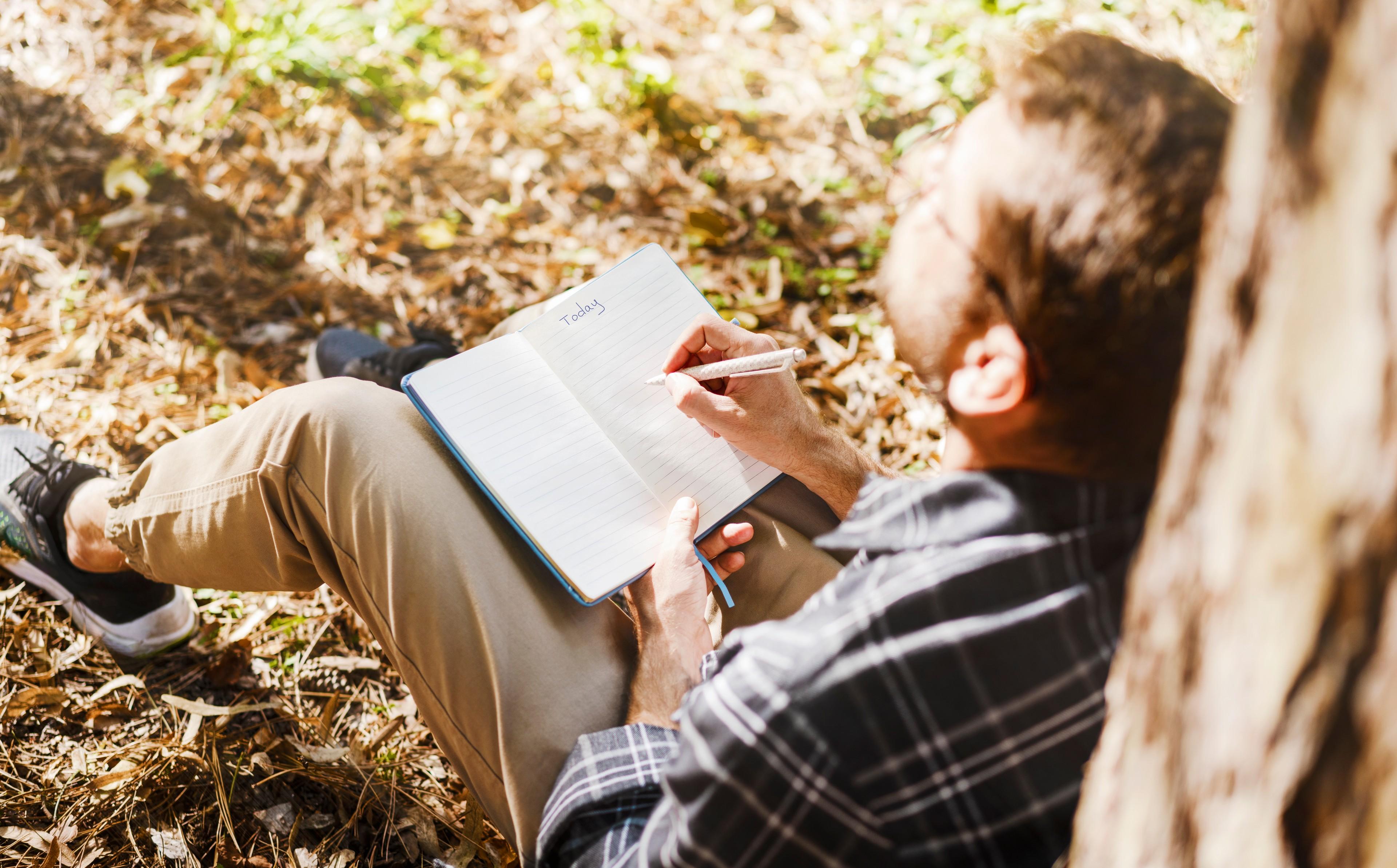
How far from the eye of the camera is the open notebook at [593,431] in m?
1.44

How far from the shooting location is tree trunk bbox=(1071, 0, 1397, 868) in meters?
0.48

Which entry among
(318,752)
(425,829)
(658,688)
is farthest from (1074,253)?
(318,752)

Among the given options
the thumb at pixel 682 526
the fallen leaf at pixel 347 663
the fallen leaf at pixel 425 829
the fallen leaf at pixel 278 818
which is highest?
the thumb at pixel 682 526

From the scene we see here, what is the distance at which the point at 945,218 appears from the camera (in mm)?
1041

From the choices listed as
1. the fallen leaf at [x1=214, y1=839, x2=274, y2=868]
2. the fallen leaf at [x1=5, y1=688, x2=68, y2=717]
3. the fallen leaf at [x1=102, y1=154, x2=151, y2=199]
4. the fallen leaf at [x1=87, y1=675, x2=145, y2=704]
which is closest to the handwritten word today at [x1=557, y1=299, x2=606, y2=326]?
the fallen leaf at [x1=214, y1=839, x2=274, y2=868]

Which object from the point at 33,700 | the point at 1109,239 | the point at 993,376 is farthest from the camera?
the point at 33,700

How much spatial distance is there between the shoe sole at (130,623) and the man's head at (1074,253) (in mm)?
1927

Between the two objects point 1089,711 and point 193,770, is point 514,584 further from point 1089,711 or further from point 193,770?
point 193,770

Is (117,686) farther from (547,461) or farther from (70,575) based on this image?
(547,461)

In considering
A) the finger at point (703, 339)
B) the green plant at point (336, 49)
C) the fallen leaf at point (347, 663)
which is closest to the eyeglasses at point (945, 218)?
the finger at point (703, 339)

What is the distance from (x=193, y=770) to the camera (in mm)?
1797

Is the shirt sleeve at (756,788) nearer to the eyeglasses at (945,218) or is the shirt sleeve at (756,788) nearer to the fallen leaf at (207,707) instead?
the eyeglasses at (945,218)

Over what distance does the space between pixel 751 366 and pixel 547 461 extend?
43 cm

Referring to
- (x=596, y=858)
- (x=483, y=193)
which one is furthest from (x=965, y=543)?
(x=483, y=193)
